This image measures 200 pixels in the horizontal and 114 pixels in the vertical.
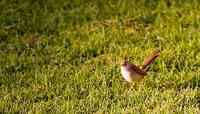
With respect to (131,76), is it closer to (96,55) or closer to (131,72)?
(131,72)

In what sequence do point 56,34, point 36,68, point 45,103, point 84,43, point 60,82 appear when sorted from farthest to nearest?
point 56,34 → point 84,43 → point 36,68 → point 60,82 → point 45,103

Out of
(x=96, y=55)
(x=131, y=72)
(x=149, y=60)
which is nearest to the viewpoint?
(x=131, y=72)

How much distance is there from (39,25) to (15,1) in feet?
3.53

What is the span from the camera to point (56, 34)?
658cm

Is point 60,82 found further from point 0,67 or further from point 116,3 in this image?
point 116,3

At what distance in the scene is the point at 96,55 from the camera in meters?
5.94

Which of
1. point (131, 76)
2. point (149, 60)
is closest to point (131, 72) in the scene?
point (131, 76)

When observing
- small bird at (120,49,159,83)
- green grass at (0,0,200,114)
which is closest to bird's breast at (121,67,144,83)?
small bird at (120,49,159,83)

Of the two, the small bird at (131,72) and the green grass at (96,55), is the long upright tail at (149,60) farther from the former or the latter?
the green grass at (96,55)

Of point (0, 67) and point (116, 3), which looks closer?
point (0, 67)

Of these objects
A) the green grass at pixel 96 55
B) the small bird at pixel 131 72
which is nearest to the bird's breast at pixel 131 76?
the small bird at pixel 131 72

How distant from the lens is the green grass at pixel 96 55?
4805 mm

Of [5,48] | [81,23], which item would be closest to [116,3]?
[81,23]

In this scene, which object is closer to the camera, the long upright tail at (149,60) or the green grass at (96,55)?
the green grass at (96,55)
